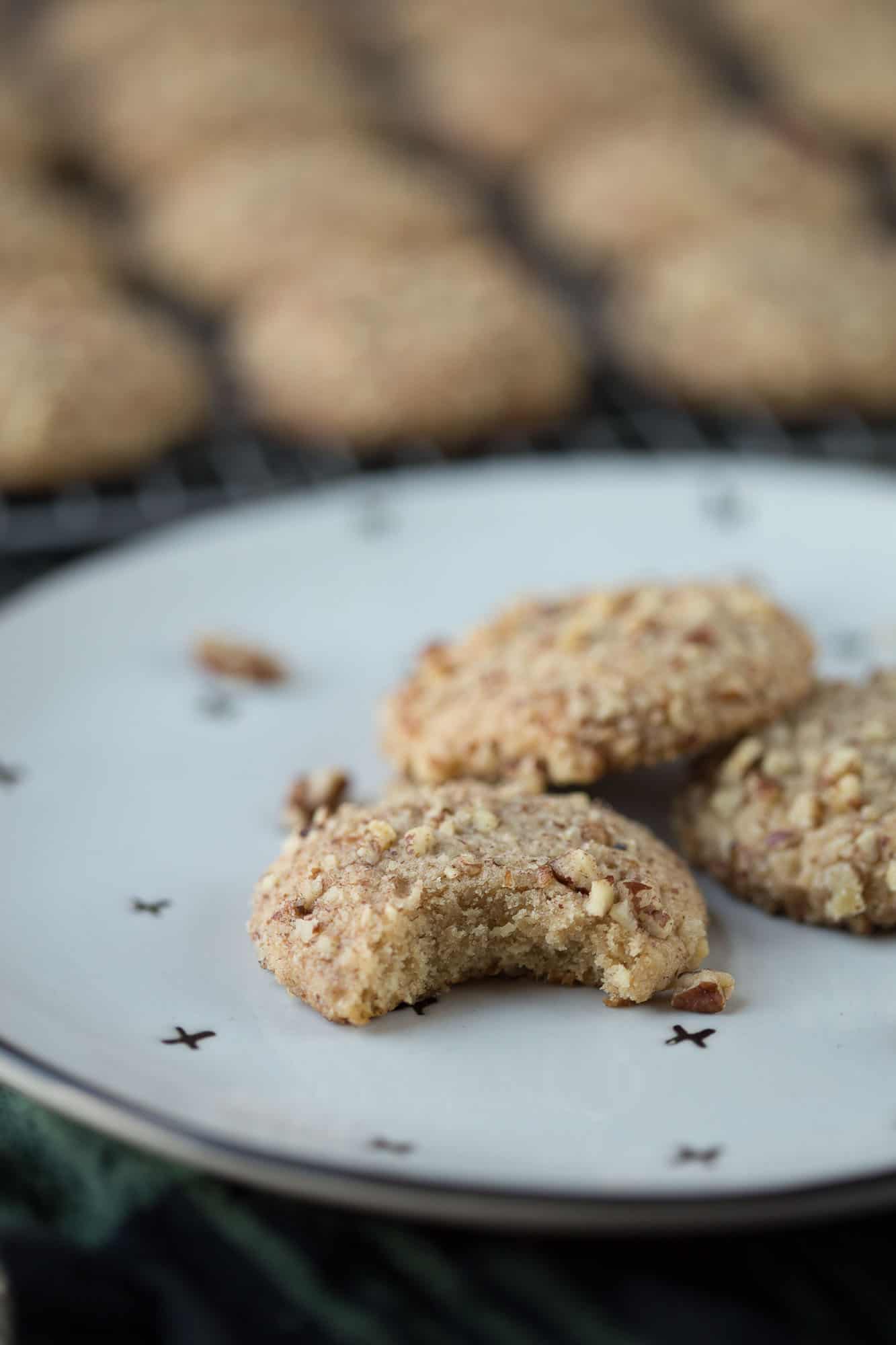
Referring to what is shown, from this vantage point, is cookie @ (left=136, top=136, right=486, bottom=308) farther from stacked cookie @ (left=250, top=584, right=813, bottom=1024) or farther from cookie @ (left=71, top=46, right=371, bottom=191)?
stacked cookie @ (left=250, top=584, right=813, bottom=1024)

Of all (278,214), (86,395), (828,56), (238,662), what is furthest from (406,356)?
(828,56)

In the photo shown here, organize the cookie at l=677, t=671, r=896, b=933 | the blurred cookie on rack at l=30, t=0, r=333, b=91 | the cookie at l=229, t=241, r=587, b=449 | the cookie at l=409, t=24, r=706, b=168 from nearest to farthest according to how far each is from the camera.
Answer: the cookie at l=677, t=671, r=896, b=933
the cookie at l=229, t=241, r=587, b=449
the cookie at l=409, t=24, r=706, b=168
the blurred cookie on rack at l=30, t=0, r=333, b=91

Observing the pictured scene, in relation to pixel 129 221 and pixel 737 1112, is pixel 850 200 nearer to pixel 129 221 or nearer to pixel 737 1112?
pixel 129 221

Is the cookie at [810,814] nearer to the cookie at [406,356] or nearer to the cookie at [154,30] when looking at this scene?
the cookie at [406,356]

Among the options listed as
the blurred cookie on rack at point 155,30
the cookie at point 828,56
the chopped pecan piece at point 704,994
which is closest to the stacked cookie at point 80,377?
the blurred cookie on rack at point 155,30

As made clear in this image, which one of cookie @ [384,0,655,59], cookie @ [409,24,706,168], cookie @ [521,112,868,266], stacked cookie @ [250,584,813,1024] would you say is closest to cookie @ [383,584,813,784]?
stacked cookie @ [250,584,813,1024]
